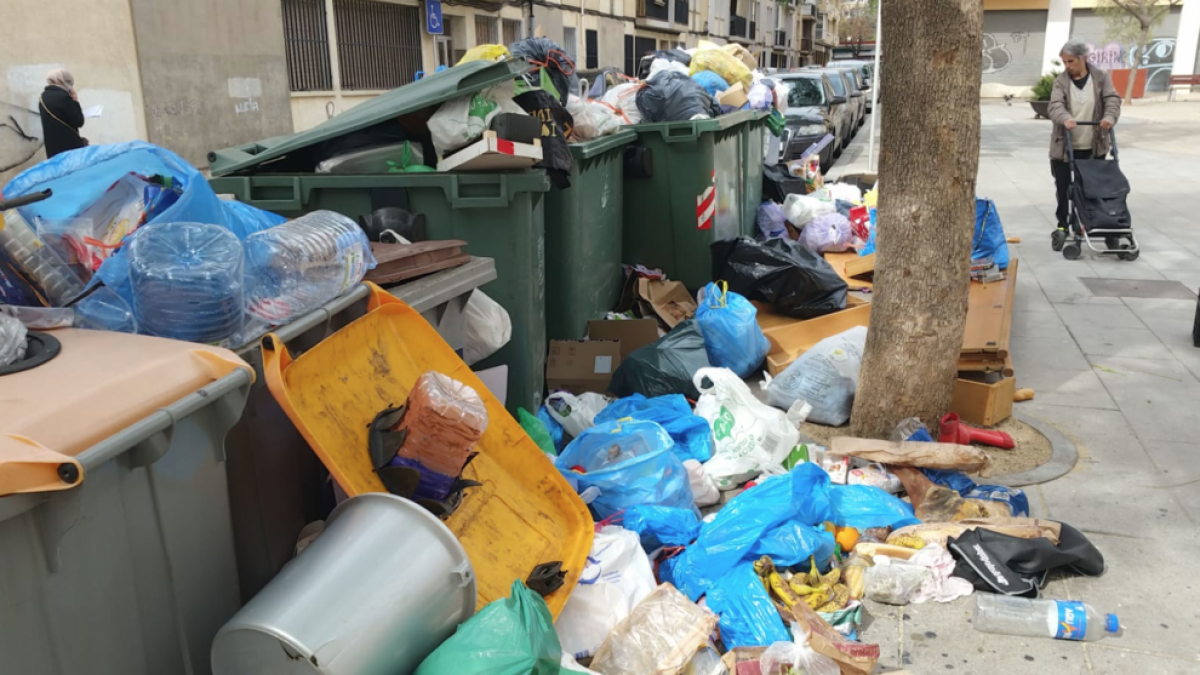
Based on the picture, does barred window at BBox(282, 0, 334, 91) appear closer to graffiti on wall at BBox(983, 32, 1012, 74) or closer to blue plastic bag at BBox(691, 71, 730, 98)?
blue plastic bag at BBox(691, 71, 730, 98)

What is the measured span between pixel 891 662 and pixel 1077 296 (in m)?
5.24

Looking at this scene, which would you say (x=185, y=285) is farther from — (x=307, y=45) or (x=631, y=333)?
(x=307, y=45)

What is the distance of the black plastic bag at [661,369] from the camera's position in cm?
477

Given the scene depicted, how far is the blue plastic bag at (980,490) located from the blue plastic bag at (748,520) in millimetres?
567

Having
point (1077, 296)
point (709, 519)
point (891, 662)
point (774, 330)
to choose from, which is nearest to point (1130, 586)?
point (891, 662)

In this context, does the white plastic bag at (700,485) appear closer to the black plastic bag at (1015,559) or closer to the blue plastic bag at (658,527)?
the blue plastic bag at (658,527)

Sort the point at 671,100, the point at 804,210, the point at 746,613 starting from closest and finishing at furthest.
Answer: the point at 746,613 → the point at 671,100 → the point at 804,210

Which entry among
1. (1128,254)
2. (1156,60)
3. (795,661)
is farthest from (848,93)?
(1156,60)

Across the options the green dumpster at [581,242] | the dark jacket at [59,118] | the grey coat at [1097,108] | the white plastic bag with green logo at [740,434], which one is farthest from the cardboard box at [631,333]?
the dark jacket at [59,118]

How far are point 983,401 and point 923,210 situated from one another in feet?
3.64

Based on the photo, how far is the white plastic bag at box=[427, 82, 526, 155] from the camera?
4.13 metres

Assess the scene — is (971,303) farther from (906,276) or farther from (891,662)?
(891,662)

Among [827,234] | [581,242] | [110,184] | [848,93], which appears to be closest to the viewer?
[110,184]

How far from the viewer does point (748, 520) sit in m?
3.33
